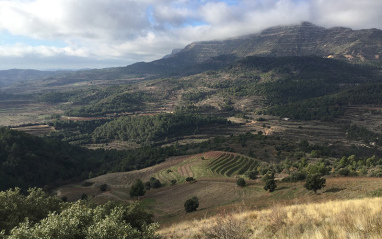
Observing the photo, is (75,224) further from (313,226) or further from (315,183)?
(315,183)

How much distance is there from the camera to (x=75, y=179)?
82312 millimetres

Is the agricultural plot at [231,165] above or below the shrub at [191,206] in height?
below

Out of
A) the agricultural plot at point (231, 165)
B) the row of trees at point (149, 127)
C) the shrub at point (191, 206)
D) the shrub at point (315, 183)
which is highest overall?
the shrub at point (315, 183)

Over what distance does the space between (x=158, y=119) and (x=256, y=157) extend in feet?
309

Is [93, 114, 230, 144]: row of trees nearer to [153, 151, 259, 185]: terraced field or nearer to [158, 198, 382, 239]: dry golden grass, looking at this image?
[153, 151, 259, 185]: terraced field

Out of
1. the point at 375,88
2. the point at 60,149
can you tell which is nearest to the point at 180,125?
the point at 60,149

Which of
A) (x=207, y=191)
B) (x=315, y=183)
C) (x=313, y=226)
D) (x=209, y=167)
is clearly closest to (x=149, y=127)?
(x=209, y=167)

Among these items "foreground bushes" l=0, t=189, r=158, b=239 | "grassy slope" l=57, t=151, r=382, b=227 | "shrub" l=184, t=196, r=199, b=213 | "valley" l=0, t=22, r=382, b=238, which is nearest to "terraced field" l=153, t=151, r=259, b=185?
"grassy slope" l=57, t=151, r=382, b=227

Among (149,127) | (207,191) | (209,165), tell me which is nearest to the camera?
(207,191)

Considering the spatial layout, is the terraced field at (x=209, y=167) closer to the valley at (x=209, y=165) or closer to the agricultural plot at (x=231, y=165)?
the agricultural plot at (x=231, y=165)

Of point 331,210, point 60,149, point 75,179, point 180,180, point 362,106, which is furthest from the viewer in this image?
point 362,106

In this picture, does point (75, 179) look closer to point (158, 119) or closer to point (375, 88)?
point (158, 119)

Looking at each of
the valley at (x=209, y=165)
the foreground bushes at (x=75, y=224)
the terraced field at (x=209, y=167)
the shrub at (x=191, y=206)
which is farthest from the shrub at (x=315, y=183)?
the terraced field at (x=209, y=167)

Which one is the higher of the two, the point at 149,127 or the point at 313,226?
the point at 313,226
